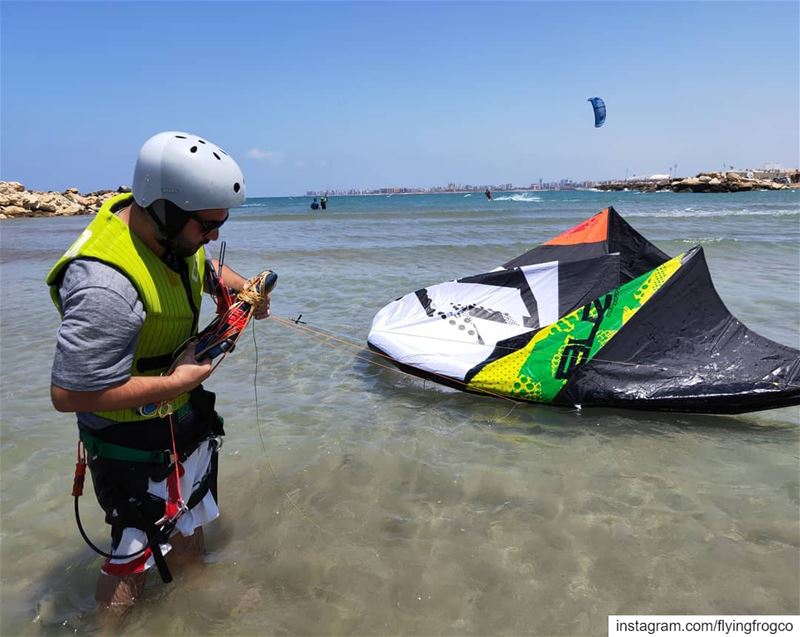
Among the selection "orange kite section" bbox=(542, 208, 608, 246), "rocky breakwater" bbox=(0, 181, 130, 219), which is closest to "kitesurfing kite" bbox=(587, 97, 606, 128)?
"orange kite section" bbox=(542, 208, 608, 246)

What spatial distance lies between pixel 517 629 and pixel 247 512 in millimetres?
1892

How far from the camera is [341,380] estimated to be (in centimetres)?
604

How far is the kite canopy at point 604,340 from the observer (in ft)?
16.1

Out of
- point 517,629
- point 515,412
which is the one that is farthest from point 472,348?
point 517,629

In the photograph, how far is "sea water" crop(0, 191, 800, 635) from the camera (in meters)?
2.83

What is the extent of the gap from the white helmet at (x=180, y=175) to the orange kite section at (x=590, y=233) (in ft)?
16.9

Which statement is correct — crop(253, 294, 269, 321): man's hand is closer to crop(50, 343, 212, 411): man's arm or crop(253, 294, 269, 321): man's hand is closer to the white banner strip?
crop(50, 343, 212, 411): man's arm

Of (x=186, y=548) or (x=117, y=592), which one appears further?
(x=186, y=548)

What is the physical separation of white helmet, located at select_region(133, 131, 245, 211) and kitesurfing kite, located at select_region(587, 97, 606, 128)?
2755 cm

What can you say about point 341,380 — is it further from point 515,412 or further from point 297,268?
point 297,268

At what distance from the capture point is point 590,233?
648cm

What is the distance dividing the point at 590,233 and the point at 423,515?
428 centimetres

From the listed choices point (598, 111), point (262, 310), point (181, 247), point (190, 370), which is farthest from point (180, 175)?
point (598, 111)

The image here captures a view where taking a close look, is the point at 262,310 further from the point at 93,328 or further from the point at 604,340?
the point at 604,340
